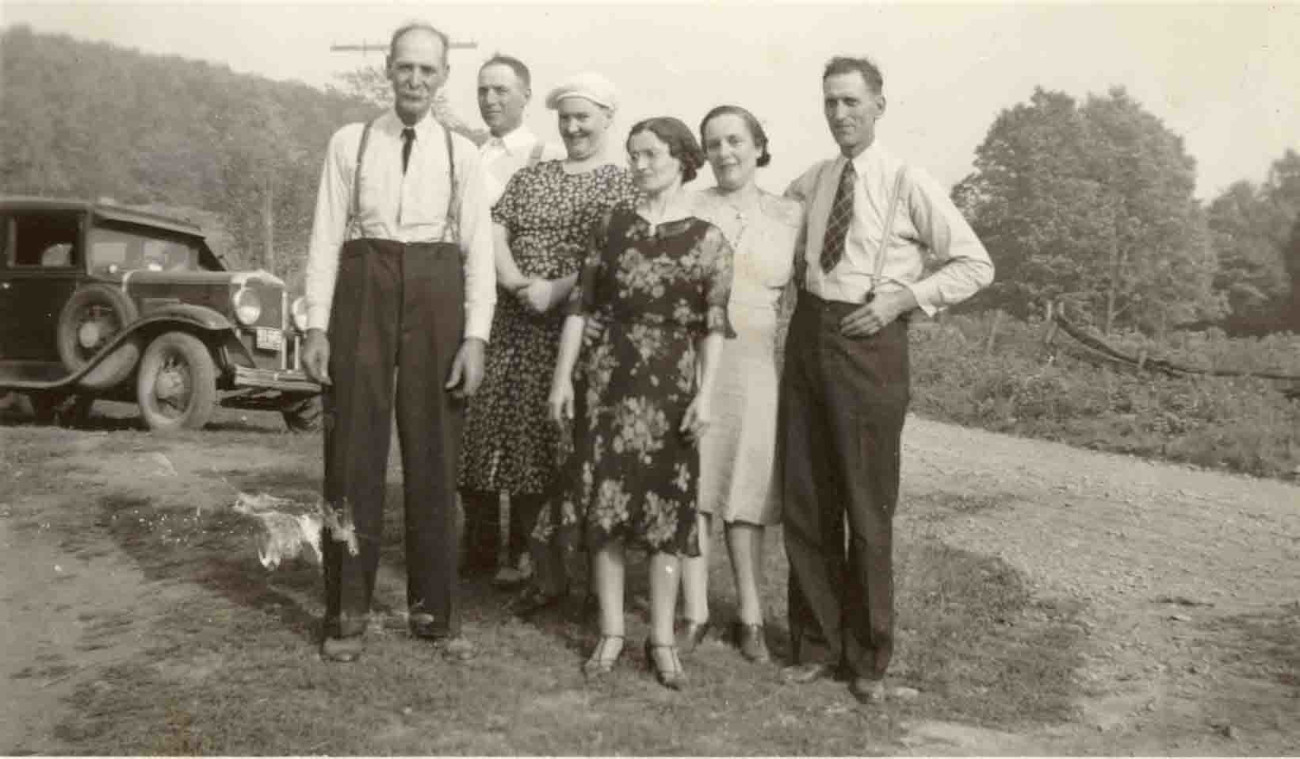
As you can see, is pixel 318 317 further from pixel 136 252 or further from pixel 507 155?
pixel 136 252

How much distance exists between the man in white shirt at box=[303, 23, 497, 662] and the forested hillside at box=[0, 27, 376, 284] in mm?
18865

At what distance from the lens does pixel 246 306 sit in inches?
404

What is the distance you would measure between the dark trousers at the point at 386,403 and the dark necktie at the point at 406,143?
0.27 m

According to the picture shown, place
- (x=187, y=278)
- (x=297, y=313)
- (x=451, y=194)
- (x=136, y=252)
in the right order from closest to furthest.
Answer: (x=451, y=194) → (x=187, y=278) → (x=297, y=313) → (x=136, y=252)

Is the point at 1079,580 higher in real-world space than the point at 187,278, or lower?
lower

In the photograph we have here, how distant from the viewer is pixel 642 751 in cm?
311

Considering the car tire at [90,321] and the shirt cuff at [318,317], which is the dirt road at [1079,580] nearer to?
the car tire at [90,321]

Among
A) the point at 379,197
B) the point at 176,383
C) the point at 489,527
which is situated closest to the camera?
the point at 379,197

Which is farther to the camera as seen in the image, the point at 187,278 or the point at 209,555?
the point at 187,278

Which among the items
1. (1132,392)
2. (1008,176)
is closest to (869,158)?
(1132,392)

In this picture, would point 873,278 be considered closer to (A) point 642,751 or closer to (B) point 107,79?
(A) point 642,751

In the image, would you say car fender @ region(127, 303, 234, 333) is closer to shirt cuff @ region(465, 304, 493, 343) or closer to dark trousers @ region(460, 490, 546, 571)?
dark trousers @ region(460, 490, 546, 571)

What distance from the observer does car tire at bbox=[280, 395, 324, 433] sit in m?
10.8

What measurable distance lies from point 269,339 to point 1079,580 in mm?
7426
